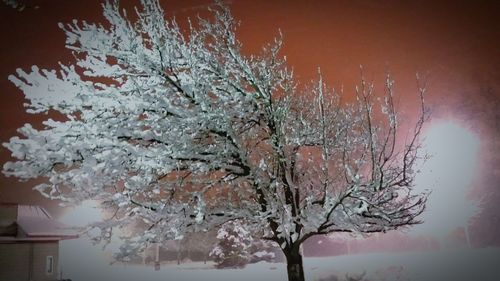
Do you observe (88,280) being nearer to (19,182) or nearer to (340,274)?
(19,182)

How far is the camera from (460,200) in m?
5.12

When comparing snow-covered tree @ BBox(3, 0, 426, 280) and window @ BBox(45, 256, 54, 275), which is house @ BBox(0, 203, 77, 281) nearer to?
window @ BBox(45, 256, 54, 275)

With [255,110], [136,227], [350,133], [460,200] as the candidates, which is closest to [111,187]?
[136,227]

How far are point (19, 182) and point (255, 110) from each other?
8.33 ft

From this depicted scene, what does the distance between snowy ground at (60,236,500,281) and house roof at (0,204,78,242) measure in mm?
716

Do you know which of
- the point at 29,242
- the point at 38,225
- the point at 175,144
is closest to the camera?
the point at 175,144

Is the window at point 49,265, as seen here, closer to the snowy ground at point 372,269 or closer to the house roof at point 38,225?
the house roof at point 38,225

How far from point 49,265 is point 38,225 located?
441mm

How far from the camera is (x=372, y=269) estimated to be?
4.96 m

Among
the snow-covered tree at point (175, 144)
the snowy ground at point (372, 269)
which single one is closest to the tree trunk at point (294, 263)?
the snow-covered tree at point (175, 144)

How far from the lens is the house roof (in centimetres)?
439

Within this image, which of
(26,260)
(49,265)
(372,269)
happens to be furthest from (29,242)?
(372,269)

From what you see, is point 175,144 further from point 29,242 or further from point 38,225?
point 29,242

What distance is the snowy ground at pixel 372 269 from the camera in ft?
15.3
